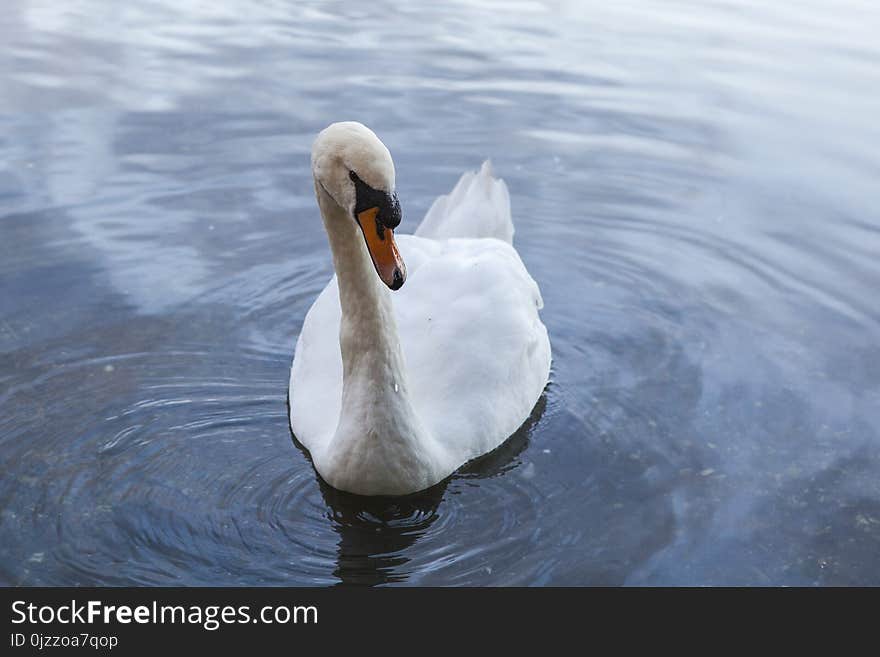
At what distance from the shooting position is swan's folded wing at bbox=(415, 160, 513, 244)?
8414 mm

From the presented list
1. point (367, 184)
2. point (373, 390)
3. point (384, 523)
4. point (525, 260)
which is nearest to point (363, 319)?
point (373, 390)

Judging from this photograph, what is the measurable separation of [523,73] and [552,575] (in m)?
9.24

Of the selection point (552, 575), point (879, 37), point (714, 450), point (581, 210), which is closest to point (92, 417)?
point (552, 575)

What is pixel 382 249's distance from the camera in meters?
5.51

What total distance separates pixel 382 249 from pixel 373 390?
88 cm

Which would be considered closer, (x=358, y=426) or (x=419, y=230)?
(x=358, y=426)

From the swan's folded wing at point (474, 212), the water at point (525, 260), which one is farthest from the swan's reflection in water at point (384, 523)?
the swan's folded wing at point (474, 212)

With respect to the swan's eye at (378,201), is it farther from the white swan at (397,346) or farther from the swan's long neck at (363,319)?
the swan's long neck at (363,319)

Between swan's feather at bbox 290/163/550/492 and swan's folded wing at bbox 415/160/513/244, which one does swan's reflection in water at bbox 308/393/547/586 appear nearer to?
swan's feather at bbox 290/163/550/492

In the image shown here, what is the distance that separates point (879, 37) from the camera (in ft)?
53.4

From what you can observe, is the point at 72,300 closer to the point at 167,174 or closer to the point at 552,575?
the point at 167,174

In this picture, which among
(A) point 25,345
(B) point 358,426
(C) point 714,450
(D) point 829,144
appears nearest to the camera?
(B) point 358,426

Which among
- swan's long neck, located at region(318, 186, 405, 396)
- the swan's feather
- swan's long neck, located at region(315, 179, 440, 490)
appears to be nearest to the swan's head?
swan's long neck, located at region(318, 186, 405, 396)

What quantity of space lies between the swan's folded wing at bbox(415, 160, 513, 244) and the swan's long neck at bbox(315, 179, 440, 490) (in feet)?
7.75
